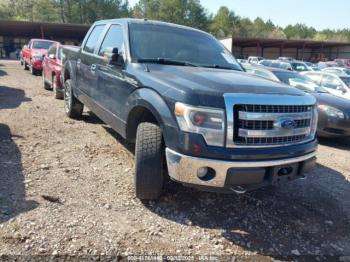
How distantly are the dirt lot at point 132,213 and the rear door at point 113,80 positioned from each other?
90cm

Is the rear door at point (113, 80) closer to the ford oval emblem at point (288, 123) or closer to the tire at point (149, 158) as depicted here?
the tire at point (149, 158)

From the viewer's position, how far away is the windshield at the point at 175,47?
4191mm

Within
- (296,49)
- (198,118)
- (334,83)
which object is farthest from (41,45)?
(296,49)

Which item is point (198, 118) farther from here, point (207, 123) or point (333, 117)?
point (333, 117)

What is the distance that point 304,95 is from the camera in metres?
3.55

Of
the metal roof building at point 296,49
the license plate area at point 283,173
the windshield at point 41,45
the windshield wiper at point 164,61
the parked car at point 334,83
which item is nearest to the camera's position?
the license plate area at point 283,173

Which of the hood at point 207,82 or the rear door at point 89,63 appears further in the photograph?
the rear door at point 89,63

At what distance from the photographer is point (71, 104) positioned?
6.77 meters

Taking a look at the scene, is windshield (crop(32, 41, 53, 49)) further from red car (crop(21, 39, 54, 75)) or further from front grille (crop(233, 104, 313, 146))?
front grille (crop(233, 104, 313, 146))

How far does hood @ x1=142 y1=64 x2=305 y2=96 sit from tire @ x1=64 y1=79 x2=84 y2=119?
3261mm

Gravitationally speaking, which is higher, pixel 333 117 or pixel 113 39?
pixel 113 39

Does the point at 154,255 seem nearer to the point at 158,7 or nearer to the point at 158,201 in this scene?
the point at 158,201

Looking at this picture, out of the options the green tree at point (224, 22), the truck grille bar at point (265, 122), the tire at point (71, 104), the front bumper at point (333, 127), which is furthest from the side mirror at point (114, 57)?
the green tree at point (224, 22)

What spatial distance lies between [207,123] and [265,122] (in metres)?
0.57
